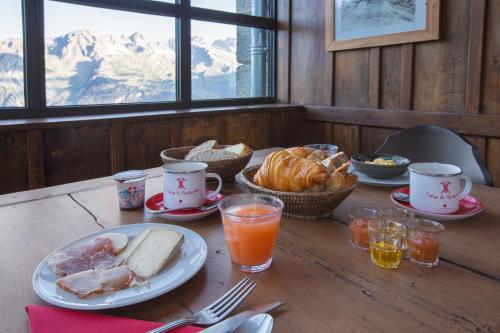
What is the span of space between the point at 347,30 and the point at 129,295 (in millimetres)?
2848

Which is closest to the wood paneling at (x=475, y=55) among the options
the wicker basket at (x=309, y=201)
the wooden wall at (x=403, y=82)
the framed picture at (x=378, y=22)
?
the wooden wall at (x=403, y=82)

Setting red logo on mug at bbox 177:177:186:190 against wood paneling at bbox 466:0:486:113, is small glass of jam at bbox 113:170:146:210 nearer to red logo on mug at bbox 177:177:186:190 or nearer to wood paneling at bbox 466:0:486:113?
red logo on mug at bbox 177:177:186:190

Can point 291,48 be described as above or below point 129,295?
above

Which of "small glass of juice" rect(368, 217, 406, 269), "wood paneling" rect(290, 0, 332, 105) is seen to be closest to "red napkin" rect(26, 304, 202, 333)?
"small glass of juice" rect(368, 217, 406, 269)

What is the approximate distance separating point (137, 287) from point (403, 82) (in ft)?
8.50

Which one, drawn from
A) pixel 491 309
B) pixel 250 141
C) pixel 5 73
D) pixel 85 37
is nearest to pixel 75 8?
pixel 85 37

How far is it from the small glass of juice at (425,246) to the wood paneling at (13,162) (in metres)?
1.98

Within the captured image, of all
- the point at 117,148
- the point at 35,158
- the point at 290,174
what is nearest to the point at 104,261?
the point at 290,174

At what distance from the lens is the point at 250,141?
9.96ft

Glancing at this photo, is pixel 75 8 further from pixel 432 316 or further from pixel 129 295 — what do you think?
pixel 432 316

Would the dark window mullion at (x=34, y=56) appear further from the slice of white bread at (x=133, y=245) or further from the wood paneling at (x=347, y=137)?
the wood paneling at (x=347, y=137)

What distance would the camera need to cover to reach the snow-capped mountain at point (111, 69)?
88.8 inches

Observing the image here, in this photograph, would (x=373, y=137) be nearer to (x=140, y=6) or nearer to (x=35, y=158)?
(x=140, y=6)

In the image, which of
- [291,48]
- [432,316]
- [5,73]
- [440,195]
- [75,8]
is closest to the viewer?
[432,316]
